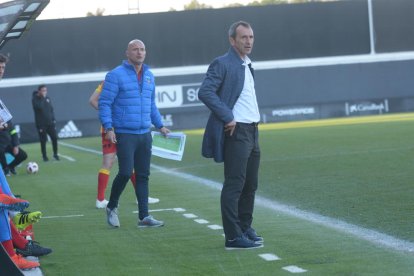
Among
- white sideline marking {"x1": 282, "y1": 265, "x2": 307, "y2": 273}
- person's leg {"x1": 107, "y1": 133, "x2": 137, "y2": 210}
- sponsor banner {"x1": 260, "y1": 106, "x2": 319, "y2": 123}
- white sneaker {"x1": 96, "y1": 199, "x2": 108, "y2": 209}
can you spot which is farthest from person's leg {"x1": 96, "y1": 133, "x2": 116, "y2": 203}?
sponsor banner {"x1": 260, "y1": 106, "x2": 319, "y2": 123}

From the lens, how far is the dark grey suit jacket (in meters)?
8.75

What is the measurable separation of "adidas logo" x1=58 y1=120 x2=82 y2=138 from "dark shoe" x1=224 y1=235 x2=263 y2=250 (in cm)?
3837

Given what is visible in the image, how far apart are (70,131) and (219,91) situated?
3885 cm

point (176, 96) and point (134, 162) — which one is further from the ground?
point (134, 162)

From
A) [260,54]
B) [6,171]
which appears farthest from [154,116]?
[260,54]

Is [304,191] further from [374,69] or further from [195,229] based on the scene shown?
[374,69]

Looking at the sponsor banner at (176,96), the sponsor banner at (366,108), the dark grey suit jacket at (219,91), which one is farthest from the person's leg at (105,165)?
the sponsor banner at (366,108)

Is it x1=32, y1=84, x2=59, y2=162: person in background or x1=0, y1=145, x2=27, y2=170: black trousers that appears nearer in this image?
x1=0, y1=145, x2=27, y2=170: black trousers

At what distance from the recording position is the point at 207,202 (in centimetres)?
1306

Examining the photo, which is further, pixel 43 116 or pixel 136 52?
pixel 43 116

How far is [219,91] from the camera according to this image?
887 centimetres

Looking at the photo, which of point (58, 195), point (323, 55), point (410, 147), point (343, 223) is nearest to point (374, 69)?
point (323, 55)

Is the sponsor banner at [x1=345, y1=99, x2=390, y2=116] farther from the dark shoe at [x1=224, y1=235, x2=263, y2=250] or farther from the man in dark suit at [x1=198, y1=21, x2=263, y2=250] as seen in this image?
the dark shoe at [x1=224, y1=235, x2=263, y2=250]

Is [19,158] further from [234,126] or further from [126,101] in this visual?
[234,126]
